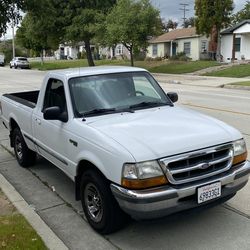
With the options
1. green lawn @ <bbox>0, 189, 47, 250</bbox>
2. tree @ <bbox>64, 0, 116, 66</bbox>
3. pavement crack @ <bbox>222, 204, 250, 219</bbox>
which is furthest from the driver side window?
tree @ <bbox>64, 0, 116, 66</bbox>

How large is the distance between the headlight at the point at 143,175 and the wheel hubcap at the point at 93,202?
55cm

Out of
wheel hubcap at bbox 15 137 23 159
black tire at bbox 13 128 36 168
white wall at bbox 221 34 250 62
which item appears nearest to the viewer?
black tire at bbox 13 128 36 168

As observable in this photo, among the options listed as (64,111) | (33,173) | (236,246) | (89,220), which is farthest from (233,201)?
(33,173)

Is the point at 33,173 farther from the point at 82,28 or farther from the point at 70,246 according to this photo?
the point at 82,28

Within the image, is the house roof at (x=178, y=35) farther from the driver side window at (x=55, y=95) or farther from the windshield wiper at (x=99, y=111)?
the windshield wiper at (x=99, y=111)

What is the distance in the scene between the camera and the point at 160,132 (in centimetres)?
420

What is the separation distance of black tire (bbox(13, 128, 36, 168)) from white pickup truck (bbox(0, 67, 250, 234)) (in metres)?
1.19

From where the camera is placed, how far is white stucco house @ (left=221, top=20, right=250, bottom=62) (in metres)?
39.4

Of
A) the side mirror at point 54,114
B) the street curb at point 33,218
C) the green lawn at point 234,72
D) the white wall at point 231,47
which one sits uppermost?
the white wall at point 231,47

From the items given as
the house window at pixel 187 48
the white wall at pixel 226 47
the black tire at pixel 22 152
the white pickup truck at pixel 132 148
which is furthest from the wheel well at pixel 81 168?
the house window at pixel 187 48

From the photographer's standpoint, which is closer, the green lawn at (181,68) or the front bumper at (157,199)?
the front bumper at (157,199)

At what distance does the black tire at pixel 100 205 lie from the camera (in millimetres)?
4141

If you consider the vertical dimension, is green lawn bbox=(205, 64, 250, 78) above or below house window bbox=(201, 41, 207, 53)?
below

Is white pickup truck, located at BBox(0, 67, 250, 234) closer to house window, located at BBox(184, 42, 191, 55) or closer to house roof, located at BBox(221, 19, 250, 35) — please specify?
house roof, located at BBox(221, 19, 250, 35)
